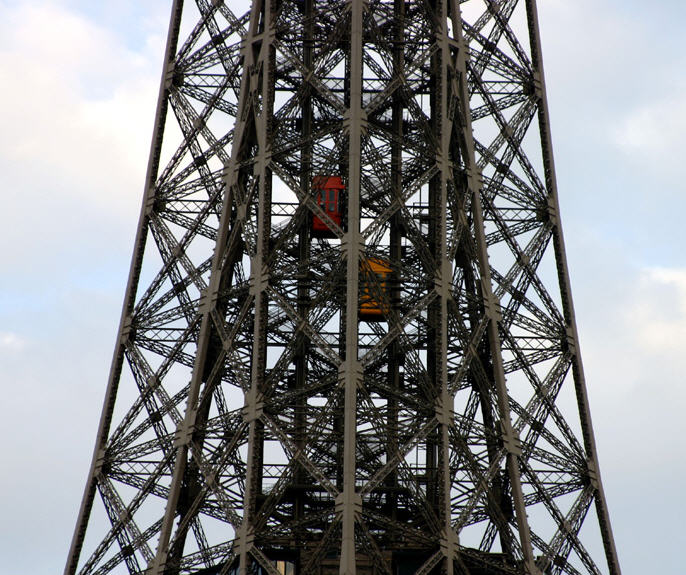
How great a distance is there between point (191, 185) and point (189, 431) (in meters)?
10.0

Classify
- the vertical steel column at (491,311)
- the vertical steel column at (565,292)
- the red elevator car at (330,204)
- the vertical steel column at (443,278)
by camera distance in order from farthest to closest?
the red elevator car at (330,204) → the vertical steel column at (565,292) → the vertical steel column at (491,311) → the vertical steel column at (443,278)

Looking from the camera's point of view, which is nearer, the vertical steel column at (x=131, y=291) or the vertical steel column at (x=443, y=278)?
the vertical steel column at (x=443, y=278)

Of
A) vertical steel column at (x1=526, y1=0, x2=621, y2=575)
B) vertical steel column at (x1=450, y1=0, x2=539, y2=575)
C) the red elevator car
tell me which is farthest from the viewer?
the red elevator car

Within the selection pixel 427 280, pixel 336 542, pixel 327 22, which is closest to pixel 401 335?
pixel 427 280

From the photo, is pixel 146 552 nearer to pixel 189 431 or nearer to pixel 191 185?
pixel 189 431

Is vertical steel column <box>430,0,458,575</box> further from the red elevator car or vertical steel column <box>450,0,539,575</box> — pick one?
the red elevator car

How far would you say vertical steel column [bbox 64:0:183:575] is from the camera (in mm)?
81375

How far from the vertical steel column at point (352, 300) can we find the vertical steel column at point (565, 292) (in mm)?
9144

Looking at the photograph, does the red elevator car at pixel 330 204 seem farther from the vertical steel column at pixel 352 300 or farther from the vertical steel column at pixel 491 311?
the vertical steel column at pixel 352 300

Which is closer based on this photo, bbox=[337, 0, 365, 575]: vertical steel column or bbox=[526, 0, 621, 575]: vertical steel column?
bbox=[337, 0, 365, 575]: vertical steel column

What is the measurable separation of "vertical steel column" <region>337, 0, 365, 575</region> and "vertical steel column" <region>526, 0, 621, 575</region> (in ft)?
30.0

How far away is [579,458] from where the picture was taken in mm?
81625

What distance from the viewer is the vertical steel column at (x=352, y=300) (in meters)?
72.1

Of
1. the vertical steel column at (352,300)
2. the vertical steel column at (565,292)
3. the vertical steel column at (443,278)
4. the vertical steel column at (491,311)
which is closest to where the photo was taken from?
the vertical steel column at (352,300)
